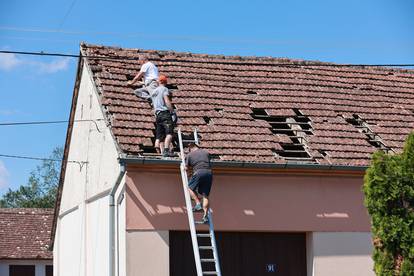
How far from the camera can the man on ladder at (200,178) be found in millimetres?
12422

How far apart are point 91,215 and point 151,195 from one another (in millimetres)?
3322

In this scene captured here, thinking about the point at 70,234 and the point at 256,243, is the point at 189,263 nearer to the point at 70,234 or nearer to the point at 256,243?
the point at 256,243

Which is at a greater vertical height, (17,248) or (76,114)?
(76,114)

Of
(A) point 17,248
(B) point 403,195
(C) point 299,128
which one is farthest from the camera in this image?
(A) point 17,248

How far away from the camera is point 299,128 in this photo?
15.2 metres

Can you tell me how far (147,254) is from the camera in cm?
1281

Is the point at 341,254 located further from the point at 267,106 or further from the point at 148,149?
the point at 148,149

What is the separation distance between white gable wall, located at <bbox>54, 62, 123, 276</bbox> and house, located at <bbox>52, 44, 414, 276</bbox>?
0.14 feet

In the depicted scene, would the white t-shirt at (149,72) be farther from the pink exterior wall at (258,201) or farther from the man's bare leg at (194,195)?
the man's bare leg at (194,195)

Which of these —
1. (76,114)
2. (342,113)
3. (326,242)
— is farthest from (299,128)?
(76,114)

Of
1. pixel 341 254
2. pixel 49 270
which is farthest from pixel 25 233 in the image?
pixel 341 254

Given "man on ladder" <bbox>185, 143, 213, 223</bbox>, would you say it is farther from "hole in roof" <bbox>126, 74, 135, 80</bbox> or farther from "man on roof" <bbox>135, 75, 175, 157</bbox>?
"hole in roof" <bbox>126, 74, 135, 80</bbox>

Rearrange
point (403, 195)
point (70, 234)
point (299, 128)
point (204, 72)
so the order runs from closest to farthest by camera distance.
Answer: point (403, 195) < point (299, 128) < point (204, 72) < point (70, 234)

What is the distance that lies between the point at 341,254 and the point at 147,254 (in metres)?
3.62
